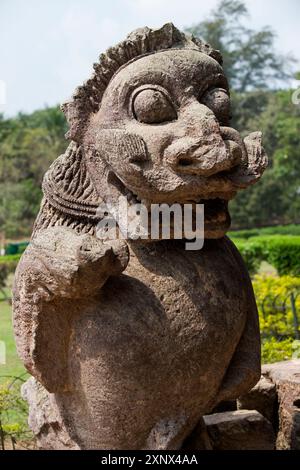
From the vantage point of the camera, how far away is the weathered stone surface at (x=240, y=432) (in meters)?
2.68

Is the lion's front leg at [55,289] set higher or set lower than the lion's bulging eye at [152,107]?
lower

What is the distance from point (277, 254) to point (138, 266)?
1051 centimetres

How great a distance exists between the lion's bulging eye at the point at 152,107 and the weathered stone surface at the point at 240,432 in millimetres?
1438

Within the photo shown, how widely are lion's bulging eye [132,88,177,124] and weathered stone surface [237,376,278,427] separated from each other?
5.67ft

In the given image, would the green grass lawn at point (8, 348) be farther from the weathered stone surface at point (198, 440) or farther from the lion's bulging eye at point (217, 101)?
the lion's bulging eye at point (217, 101)

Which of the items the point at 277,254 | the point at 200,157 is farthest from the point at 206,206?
the point at 277,254

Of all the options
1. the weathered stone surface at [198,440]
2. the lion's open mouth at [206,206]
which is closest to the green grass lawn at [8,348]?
the weathered stone surface at [198,440]

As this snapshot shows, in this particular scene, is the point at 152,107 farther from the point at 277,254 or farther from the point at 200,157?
the point at 277,254

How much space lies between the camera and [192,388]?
2.07 metres

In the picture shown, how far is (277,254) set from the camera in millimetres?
12211

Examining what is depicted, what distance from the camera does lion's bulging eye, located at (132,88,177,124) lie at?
1.94 m

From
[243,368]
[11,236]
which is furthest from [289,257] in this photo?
[11,236]

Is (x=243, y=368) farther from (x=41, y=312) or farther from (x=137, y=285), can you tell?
(x=41, y=312)

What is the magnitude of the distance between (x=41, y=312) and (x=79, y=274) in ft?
0.90
